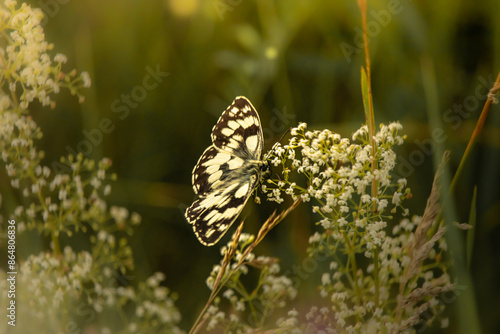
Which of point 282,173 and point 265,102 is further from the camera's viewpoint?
point 265,102

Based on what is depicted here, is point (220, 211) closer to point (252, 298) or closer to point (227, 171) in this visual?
point (227, 171)

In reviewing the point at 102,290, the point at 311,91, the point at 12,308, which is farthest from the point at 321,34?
the point at 12,308

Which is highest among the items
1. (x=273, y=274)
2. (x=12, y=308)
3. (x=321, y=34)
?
(x=321, y=34)

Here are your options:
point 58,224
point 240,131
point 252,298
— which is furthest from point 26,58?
point 252,298

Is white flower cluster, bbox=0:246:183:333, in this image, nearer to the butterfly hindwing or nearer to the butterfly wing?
the butterfly hindwing

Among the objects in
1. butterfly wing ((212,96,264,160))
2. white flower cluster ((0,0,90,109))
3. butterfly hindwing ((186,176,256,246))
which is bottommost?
butterfly hindwing ((186,176,256,246))

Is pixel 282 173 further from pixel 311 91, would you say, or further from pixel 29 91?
pixel 29 91

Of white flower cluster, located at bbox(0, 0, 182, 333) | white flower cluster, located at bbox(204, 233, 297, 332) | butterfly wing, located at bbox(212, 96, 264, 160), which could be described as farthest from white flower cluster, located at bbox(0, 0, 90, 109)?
white flower cluster, located at bbox(204, 233, 297, 332)
